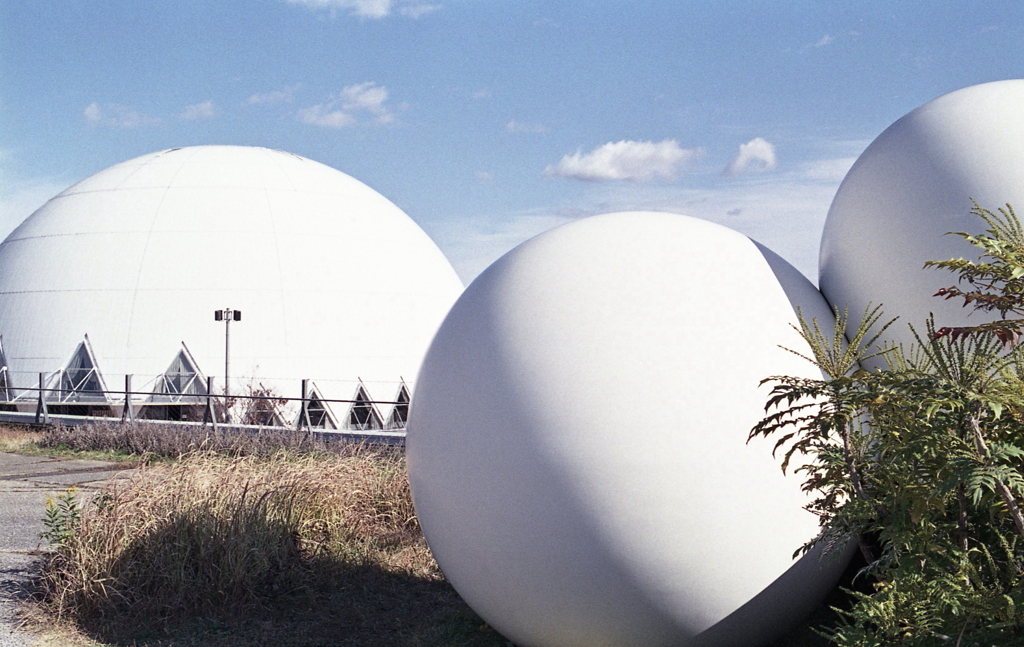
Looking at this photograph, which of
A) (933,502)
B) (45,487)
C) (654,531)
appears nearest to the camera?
(933,502)

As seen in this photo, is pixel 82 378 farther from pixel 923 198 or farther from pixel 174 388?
pixel 923 198

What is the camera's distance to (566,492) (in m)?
4.90

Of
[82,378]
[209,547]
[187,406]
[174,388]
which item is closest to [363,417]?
[187,406]

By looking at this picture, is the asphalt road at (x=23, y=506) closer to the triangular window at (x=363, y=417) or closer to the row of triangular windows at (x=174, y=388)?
the row of triangular windows at (x=174, y=388)

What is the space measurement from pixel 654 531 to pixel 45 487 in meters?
11.0

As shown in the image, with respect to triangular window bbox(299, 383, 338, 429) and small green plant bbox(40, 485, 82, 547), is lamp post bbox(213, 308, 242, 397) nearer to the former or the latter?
triangular window bbox(299, 383, 338, 429)

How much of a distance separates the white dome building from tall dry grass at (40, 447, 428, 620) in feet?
60.6

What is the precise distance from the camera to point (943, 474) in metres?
3.53

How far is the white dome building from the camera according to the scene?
1105 inches

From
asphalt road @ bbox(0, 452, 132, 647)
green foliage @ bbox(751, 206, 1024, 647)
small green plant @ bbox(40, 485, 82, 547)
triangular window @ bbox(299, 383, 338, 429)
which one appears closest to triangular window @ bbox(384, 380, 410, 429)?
triangular window @ bbox(299, 383, 338, 429)

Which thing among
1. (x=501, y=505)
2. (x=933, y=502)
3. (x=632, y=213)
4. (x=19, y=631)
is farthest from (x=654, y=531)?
(x=19, y=631)

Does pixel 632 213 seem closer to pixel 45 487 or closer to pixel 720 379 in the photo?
pixel 720 379

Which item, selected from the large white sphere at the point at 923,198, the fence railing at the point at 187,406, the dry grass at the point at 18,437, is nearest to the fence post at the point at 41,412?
the fence railing at the point at 187,406

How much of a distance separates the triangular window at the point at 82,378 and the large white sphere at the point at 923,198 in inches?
974
